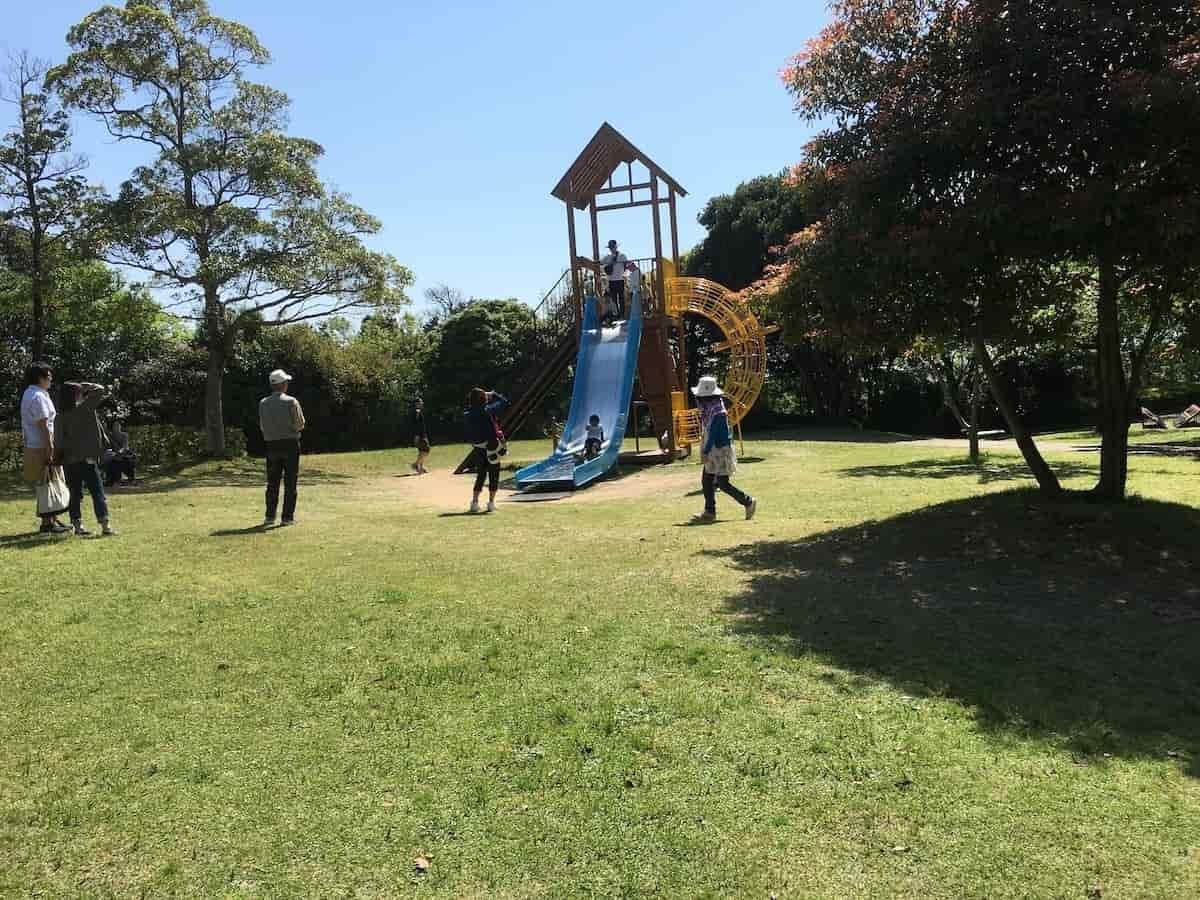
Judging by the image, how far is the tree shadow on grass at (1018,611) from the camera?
13.7 feet

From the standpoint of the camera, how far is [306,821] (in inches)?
125

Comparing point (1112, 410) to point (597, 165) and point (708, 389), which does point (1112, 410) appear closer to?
point (708, 389)

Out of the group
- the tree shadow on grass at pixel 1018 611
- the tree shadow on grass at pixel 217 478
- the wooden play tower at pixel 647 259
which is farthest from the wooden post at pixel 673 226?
the tree shadow on grass at pixel 1018 611

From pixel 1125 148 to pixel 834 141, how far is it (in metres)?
2.63

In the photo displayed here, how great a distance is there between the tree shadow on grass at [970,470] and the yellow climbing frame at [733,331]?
3768 millimetres

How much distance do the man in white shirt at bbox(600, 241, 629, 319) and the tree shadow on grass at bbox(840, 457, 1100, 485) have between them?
7.13 metres

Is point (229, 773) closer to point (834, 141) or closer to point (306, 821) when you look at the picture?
point (306, 821)

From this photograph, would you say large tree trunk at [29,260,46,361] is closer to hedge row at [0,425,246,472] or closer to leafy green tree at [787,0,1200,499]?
hedge row at [0,425,246,472]

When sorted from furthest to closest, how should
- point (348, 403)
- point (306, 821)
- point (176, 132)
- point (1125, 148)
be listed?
point (348, 403) < point (176, 132) < point (1125, 148) < point (306, 821)

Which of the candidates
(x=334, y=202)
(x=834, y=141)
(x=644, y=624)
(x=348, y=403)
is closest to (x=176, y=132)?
(x=334, y=202)

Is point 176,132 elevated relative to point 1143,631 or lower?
elevated

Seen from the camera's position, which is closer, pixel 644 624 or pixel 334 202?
pixel 644 624

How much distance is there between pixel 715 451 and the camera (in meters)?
9.98

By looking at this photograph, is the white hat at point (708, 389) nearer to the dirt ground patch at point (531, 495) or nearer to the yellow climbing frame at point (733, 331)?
Result: the dirt ground patch at point (531, 495)
